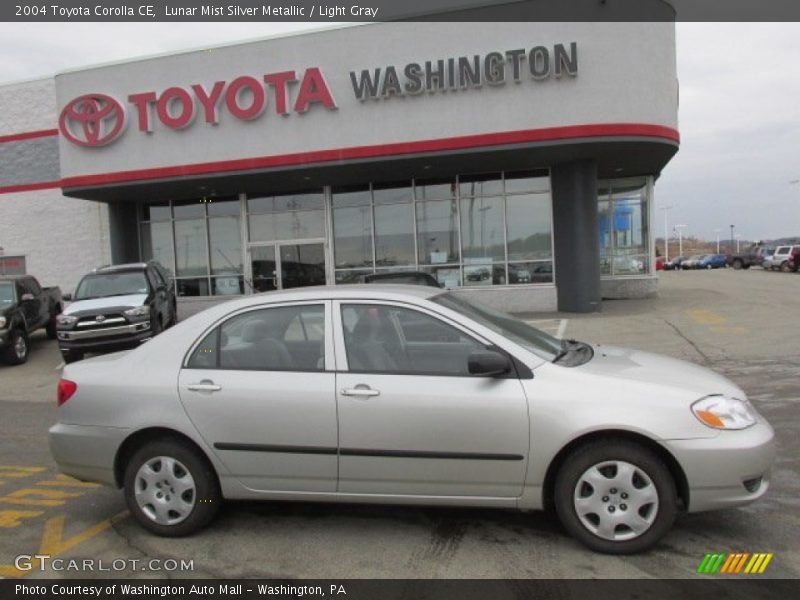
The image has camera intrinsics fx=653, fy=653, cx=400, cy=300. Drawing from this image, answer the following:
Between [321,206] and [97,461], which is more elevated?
[321,206]

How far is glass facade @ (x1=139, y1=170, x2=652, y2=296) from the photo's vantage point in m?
17.7

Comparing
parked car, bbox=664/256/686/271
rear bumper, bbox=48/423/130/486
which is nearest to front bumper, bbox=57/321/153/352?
rear bumper, bbox=48/423/130/486

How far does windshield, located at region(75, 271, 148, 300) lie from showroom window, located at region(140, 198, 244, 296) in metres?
6.71

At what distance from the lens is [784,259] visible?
128ft

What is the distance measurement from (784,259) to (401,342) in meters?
42.0

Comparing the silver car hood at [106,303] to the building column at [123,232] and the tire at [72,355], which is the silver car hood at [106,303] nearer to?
the tire at [72,355]

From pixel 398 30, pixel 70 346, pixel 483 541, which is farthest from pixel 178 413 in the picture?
pixel 398 30

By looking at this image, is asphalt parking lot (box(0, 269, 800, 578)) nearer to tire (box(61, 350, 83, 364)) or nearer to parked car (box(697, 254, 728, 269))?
tire (box(61, 350, 83, 364))

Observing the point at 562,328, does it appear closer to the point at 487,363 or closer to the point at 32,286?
the point at 487,363

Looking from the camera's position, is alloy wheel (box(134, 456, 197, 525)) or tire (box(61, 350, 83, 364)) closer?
alloy wheel (box(134, 456, 197, 525))

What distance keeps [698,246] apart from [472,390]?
14348 centimetres

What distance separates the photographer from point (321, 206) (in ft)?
63.6

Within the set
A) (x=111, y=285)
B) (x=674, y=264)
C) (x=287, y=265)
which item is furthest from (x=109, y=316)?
(x=674, y=264)

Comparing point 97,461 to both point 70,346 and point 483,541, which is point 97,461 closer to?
point 483,541
